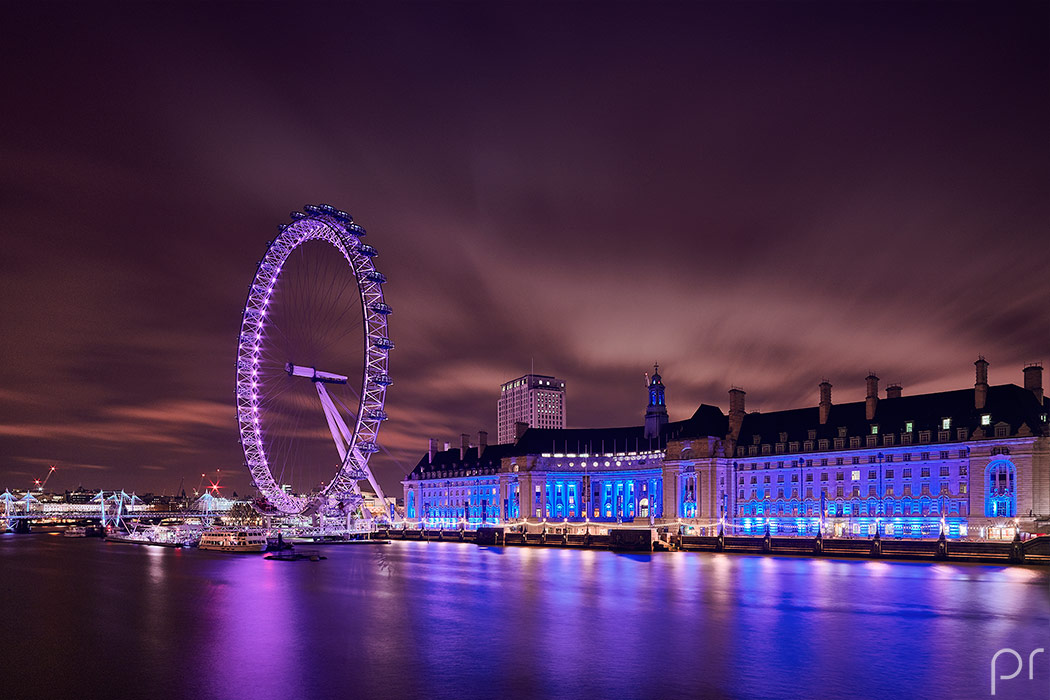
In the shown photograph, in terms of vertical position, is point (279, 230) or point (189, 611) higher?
point (279, 230)

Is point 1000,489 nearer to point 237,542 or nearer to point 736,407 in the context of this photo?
point 736,407

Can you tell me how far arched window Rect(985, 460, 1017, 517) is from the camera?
315ft

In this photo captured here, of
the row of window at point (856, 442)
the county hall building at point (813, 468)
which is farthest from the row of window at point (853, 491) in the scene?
the row of window at point (856, 442)

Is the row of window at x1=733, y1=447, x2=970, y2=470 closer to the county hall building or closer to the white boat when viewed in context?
the county hall building

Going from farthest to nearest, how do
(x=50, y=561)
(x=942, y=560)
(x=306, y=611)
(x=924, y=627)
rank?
(x=50, y=561)
(x=942, y=560)
(x=306, y=611)
(x=924, y=627)

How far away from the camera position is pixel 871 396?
383ft

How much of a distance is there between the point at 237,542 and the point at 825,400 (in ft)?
310

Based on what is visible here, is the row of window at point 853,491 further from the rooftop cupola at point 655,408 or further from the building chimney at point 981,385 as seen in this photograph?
the rooftop cupola at point 655,408

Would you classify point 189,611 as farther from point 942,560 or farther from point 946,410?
point 946,410

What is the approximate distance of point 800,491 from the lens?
120 meters

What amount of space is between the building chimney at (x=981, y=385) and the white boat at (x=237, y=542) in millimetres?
102218

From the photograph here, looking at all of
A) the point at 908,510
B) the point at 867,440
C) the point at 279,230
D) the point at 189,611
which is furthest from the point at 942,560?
the point at 279,230

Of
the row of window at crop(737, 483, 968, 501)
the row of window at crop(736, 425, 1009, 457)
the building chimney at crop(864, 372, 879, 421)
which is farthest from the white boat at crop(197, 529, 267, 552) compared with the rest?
the building chimney at crop(864, 372, 879, 421)

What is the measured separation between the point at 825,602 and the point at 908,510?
6997 cm
